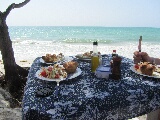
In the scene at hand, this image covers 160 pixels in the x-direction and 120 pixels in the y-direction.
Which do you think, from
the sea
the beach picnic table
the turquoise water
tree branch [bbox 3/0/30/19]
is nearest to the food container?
the beach picnic table

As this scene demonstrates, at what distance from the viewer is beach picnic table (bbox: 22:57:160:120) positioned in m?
1.35

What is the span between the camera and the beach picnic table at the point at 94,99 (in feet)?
4.44

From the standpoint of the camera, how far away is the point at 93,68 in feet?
7.09

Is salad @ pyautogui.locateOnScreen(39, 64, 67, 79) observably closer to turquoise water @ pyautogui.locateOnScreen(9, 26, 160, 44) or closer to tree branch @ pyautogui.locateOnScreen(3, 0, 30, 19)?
tree branch @ pyautogui.locateOnScreen(3, 0, 30, 19)

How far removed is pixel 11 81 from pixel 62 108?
3.74m

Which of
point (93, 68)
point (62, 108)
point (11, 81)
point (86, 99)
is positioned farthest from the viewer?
point (11, 81)

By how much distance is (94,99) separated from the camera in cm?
149

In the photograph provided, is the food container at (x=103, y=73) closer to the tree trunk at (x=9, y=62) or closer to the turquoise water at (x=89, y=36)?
the tree trunk at (x=9, y=62)

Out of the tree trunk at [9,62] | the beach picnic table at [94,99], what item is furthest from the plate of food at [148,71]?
the tree trunk at [9,62]

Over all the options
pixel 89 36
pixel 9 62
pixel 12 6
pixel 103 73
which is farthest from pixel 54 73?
pixel 89 36

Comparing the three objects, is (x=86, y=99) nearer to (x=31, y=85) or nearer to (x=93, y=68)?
(x=31, y=85)

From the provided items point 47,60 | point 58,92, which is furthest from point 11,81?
point 58,92

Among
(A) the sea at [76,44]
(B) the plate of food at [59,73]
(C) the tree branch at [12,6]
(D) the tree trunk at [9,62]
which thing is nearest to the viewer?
(B) the plate of food at [59,73]

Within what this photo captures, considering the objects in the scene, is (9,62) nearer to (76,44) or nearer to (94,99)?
(94,99)
